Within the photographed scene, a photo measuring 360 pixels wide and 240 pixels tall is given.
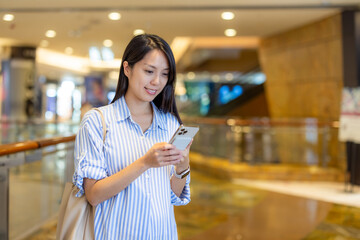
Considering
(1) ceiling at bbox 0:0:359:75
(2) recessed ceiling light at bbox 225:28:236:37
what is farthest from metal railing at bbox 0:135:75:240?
(2) recessed ceiling light at bbox 225:28:236:37

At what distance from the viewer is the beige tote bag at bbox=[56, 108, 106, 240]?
4.76ft

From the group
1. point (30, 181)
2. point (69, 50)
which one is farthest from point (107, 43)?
point (30, 181)

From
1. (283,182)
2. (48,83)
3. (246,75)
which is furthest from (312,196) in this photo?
(48,83)

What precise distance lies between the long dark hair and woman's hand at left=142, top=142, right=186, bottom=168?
0.34 metres

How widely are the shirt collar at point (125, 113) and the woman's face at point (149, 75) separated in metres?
0.07

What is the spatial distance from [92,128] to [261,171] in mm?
6996

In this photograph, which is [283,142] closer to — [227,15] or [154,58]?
[227,15]

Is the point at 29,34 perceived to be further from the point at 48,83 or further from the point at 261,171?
the point at 48,83

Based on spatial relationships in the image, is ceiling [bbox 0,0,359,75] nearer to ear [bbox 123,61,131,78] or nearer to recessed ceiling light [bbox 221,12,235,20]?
recessed ceiling light [bbox 221,12,235,20]

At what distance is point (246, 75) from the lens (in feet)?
58.5

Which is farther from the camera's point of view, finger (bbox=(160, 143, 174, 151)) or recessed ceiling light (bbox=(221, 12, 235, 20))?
recessed ceiling light (bbox=(221, 12, 235, 20))

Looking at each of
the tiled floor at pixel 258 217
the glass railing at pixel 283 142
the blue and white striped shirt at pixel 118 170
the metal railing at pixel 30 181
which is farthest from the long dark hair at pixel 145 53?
the glass railing at pixel 283 142

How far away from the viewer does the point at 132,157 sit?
4.91ft

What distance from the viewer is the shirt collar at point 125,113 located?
5.00ft
